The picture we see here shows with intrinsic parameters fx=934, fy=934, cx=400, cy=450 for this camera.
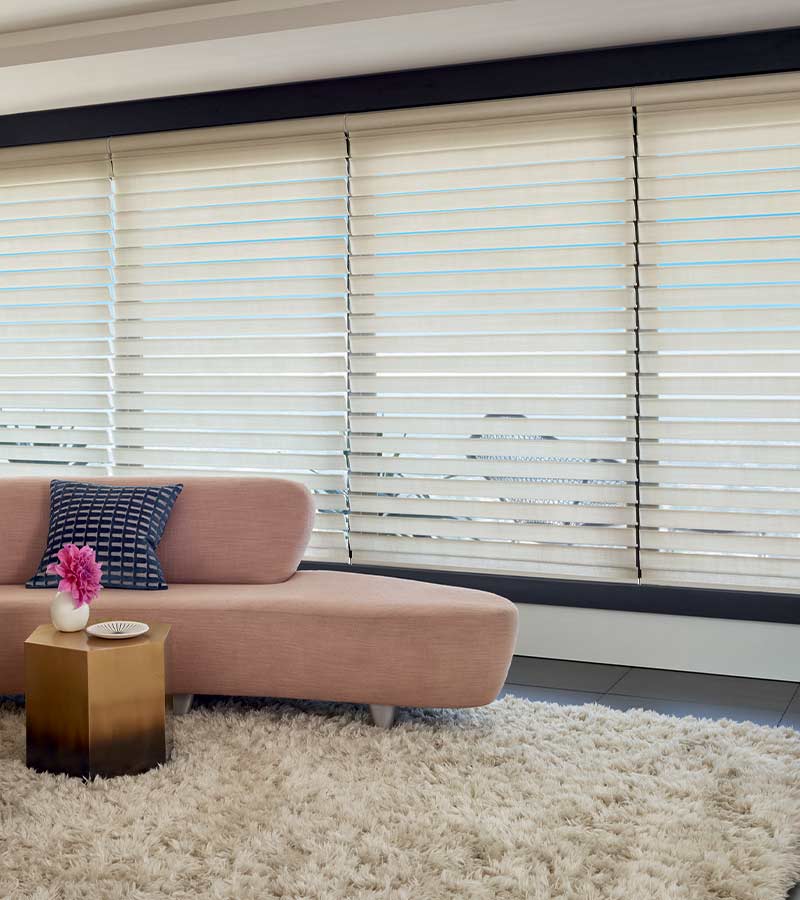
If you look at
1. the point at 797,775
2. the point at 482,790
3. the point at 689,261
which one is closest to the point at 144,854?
the point at 482,790

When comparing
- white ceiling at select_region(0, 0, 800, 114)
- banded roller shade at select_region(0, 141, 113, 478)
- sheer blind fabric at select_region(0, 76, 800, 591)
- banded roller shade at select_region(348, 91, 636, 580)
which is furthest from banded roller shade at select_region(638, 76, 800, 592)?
banded roller shade at select_region(0, 141, 113, 478)

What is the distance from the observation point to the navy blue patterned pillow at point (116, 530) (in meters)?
3.51

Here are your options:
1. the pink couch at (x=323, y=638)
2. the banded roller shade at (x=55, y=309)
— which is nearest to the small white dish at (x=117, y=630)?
the pink couch at (x=323, y=638)

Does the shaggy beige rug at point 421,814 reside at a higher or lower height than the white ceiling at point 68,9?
lower

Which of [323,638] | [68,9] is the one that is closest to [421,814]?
[323,638]

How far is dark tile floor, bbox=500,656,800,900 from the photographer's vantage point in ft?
11.2

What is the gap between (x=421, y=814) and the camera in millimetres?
2410

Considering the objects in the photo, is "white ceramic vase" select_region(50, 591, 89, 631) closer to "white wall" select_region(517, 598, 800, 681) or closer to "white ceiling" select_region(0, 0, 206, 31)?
"white wall" select_region(517, 598, 800, 681)

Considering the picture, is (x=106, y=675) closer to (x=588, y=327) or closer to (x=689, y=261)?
(x=588, y=327)

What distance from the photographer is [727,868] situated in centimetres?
213

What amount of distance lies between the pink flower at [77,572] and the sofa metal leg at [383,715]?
100 cm

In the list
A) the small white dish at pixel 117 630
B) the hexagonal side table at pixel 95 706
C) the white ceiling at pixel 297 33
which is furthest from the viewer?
the white ceiling at pixel 297 33

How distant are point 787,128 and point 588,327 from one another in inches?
44.8

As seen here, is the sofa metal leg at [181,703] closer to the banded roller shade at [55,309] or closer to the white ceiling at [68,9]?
the banded roller shade at [55,309]
